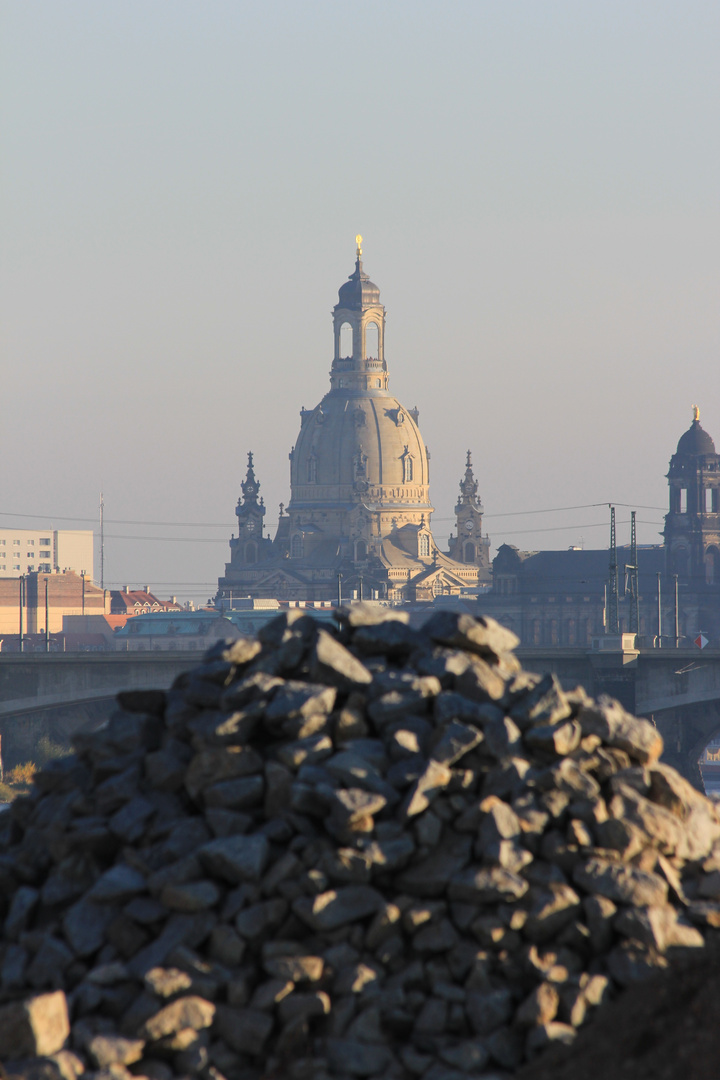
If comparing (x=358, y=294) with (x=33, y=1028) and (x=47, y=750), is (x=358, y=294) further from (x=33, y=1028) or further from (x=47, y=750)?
(x=33, y=1028)

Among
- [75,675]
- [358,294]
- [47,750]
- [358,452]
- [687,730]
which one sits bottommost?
[47,750]

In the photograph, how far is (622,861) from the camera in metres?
10.8

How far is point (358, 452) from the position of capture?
6314 inches

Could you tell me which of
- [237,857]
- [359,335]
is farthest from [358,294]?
[237,857]

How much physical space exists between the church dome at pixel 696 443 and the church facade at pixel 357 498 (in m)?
→ 34.8

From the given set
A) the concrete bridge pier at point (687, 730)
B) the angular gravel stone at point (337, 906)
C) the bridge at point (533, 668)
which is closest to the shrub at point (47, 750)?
the bridge at point (533, 668)

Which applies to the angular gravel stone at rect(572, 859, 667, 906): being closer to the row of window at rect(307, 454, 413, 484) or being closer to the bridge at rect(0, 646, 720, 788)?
the bridge at rect(0, 646, 720, 788)

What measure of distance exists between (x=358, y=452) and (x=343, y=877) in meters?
150

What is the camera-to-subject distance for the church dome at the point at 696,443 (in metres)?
119

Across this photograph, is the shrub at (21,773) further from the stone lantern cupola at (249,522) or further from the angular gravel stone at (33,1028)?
the stone lantern cupola at (249,522)

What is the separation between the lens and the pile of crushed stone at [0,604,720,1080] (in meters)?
9.90

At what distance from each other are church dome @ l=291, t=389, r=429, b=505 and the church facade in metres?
0.11

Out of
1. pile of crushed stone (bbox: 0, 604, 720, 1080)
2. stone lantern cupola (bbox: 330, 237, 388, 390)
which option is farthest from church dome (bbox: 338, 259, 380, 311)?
pile of crushed stone (bbox: 0, 604, 720, 1080)

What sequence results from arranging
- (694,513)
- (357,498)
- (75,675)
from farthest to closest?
(357,498) → (694,513) → (75,675)
